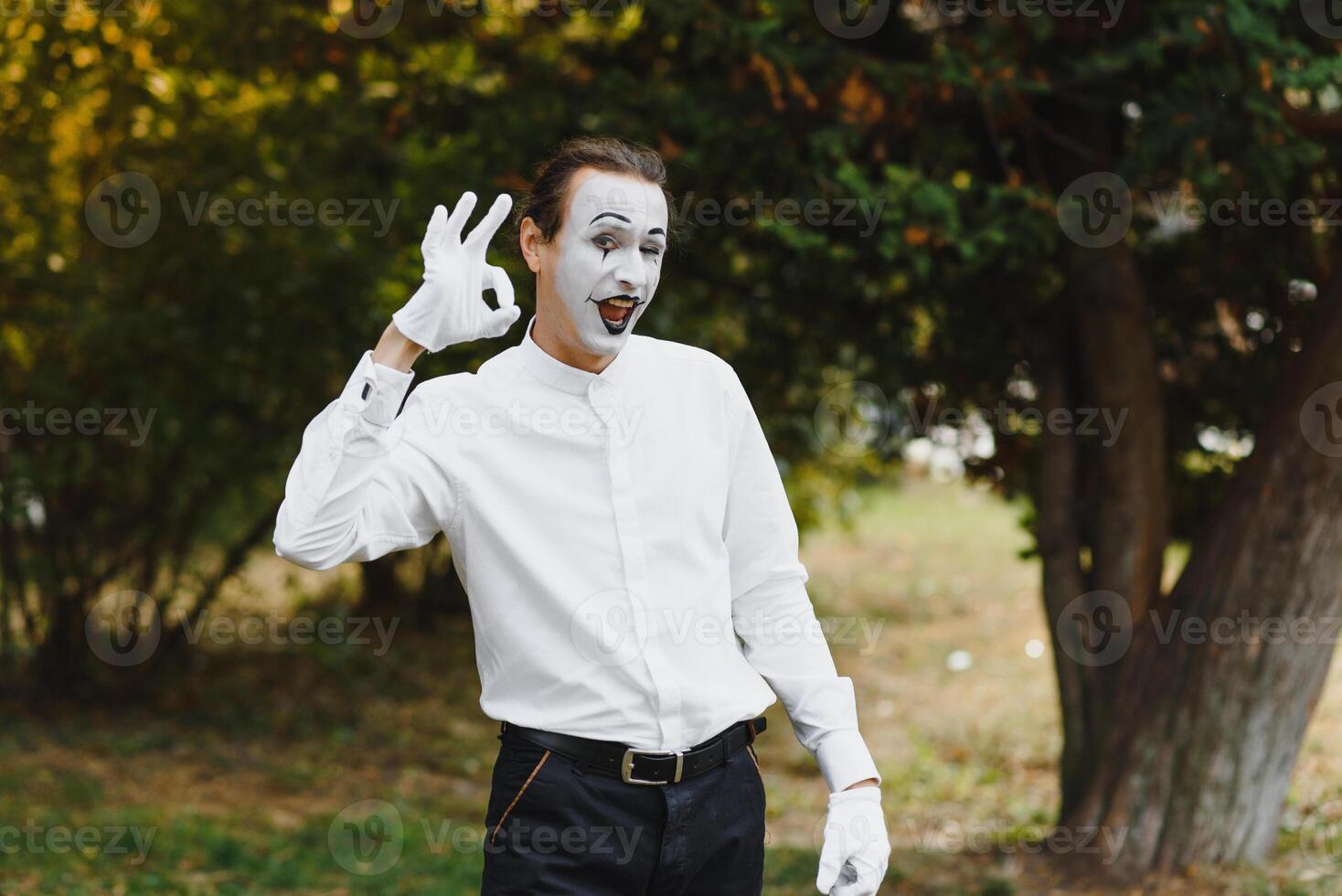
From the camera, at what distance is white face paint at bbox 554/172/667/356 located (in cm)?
238

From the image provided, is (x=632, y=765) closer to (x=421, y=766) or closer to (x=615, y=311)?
(x=615, y=311)

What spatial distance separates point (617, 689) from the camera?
2299mm

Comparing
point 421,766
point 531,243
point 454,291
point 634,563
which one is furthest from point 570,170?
point 421,766

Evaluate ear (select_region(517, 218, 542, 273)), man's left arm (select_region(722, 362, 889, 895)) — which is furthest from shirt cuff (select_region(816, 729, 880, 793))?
ear (select_region(517, 218, 542, 273))

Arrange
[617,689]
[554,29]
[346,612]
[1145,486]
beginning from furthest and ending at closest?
[346,612], [554,29], [1145,486], [617,689]

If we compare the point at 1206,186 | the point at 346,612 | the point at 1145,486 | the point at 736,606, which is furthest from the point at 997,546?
the point at 736,606

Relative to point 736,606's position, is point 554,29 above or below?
above

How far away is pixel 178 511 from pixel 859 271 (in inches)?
160

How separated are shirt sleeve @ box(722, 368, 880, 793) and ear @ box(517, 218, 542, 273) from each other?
40 centimetres

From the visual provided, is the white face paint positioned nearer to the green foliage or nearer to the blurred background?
the blurred background

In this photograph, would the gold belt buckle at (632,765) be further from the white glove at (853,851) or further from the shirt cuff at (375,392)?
the shirt cuff at (375,392)

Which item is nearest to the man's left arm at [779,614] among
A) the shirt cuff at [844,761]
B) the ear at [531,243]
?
the shirt cuff at [844,761]

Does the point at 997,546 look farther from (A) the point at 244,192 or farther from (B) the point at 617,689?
(B) the point at 617,689

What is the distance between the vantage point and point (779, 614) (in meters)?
2.51
